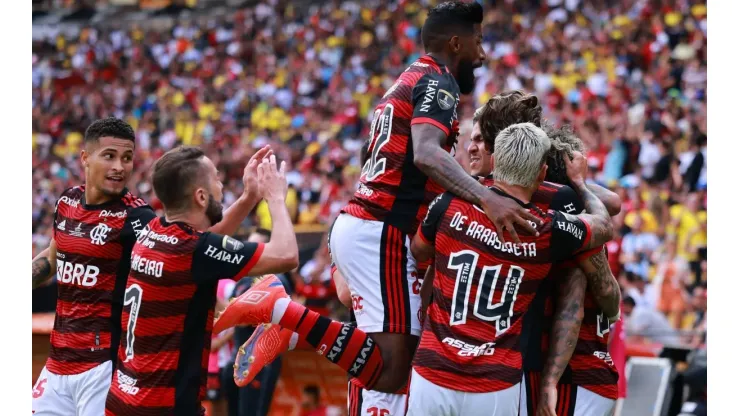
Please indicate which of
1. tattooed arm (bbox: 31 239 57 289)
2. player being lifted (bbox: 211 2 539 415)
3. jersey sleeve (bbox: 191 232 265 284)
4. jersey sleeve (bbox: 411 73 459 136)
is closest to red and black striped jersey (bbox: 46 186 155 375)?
tattooed arm (bbox: 31 239 57 289)

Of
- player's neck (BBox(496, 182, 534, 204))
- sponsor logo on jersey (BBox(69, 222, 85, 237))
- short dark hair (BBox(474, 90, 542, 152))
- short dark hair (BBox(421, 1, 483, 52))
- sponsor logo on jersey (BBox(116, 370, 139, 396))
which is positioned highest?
short dark hair (BBox(421, 1, 483, 52))

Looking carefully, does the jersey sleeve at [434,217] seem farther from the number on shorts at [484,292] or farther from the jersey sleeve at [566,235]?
the jersey sleeve at [566,235]

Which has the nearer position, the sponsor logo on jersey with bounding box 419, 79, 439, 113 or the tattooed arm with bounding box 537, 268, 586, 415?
the tattooed arm with bounding box 537, 268, 586, 415

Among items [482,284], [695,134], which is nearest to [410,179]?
[482,284]

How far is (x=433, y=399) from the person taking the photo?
4539 mm

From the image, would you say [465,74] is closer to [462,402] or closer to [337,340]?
[337,340]

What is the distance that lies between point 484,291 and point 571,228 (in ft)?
1.64

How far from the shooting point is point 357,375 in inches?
205

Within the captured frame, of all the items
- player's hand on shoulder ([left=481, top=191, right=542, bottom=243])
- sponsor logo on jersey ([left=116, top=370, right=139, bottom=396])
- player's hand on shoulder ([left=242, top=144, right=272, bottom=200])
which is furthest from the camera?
player's hand on shoulder ([left=242, top=144, right=272, bottom=200])

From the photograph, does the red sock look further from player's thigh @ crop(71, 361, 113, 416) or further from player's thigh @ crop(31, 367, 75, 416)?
player's thigh @ crop(31, 367, 75, 416)

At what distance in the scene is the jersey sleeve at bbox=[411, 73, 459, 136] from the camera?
5.02 meters

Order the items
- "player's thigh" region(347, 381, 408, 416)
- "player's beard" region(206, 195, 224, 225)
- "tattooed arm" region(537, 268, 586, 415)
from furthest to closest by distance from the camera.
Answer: "player's thigh" region(347, 381, 408, 416)
"player's beard" region(206, 195, 224, 225)
"tattooed arm" region(537, 268, 586, 415)

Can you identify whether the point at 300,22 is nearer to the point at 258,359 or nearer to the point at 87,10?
the point at 87,10

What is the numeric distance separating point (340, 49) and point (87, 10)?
9007 mm
